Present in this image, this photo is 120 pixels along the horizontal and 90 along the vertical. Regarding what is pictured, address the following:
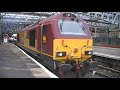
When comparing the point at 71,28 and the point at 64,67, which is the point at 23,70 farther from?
the point at 71,28

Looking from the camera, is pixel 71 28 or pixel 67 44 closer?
pixel 67 44

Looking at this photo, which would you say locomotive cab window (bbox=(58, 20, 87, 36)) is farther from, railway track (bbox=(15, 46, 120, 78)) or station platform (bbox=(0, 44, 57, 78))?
station platform (bbox=(0, 44, 57, 78))

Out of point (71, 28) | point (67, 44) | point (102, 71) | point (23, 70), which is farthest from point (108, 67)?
point (23, 70)

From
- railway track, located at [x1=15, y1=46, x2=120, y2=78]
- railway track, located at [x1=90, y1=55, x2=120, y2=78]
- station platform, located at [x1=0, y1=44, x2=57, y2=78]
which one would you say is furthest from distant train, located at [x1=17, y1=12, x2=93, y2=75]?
railway track, located at [x1=90, y1=55, x2=120, y2=78]

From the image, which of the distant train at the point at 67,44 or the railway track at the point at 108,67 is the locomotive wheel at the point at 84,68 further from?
the railway track at the point at 108,67

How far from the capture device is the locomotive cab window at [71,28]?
1313 centimetres

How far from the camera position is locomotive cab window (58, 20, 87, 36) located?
13132 millimetres

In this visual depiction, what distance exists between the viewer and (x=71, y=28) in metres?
13.3

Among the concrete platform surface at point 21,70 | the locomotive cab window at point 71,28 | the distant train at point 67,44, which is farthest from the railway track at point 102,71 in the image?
the locomotive cab window at point 71,28
